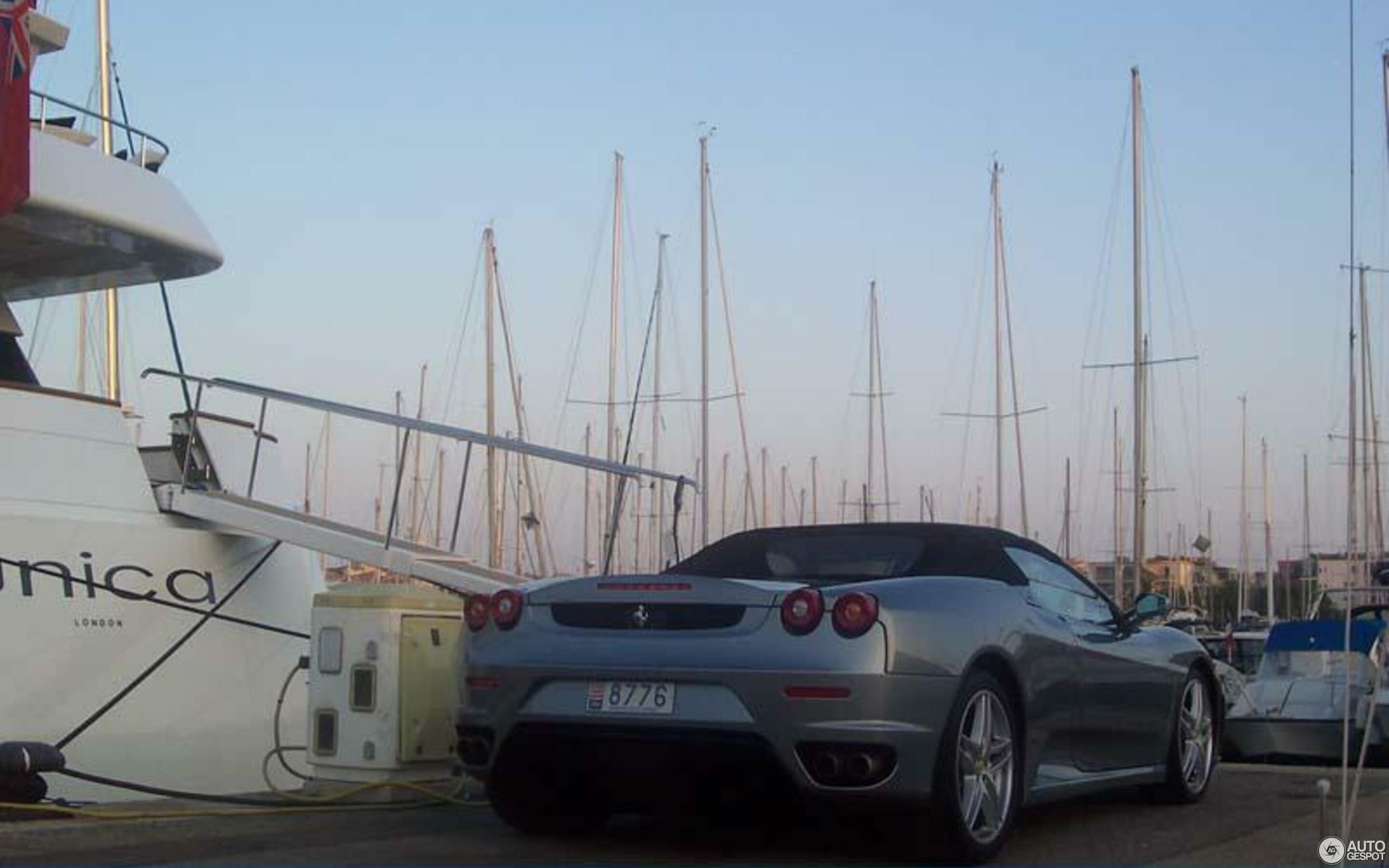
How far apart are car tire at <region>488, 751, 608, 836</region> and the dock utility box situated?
4.98 feet

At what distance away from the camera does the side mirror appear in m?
7.17

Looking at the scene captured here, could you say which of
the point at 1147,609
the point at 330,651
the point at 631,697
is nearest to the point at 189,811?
the point at 330,651

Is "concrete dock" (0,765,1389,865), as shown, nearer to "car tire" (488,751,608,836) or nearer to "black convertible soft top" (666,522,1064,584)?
"car tire" (488,751,608,836)

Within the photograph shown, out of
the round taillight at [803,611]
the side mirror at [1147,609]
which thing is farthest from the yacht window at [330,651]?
the side mirror at [1147,609]

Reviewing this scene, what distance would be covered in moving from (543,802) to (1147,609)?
8.91 feet

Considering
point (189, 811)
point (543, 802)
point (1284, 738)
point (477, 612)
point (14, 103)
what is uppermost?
point (14, 103)

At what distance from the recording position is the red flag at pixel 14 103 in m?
9.66

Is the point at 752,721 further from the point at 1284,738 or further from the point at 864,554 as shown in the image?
the point at 1284,738

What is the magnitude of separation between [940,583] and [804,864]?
40.6 inches

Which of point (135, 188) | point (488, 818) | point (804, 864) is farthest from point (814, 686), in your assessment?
point (135, 188)

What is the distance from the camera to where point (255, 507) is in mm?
10828

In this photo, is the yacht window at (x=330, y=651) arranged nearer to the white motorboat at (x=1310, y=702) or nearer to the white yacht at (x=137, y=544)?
the white yacht at (x=137, y=544)

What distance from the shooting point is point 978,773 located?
564 centimetres

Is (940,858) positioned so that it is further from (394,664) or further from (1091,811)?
(394,664)
